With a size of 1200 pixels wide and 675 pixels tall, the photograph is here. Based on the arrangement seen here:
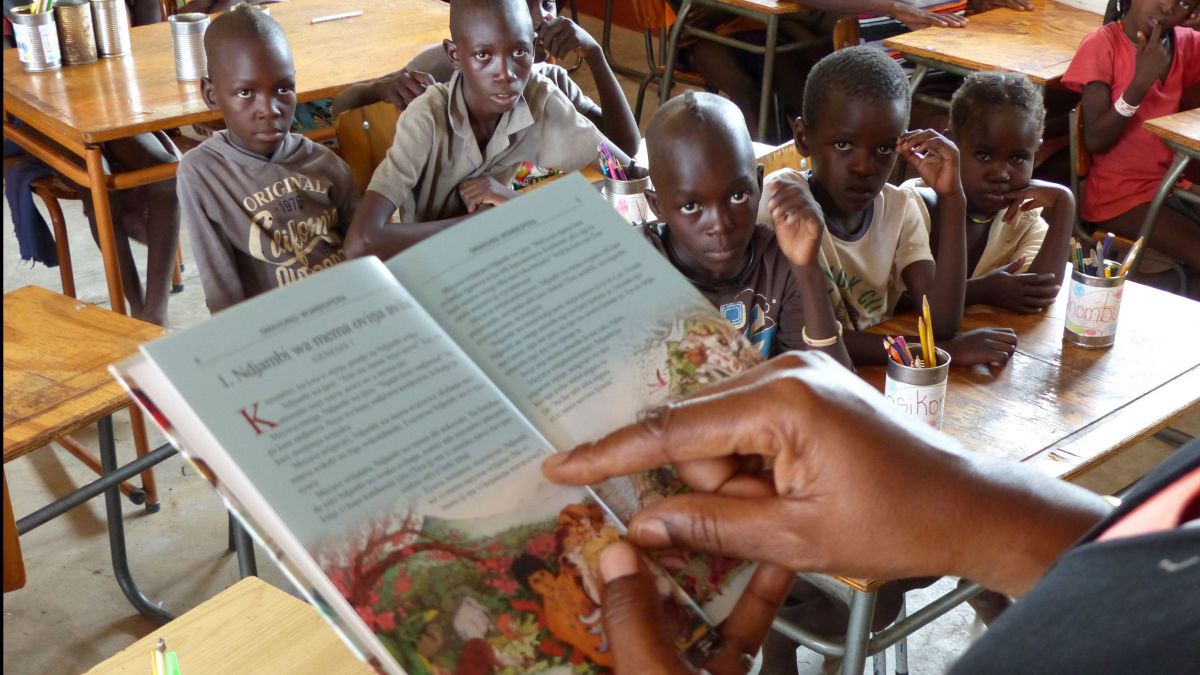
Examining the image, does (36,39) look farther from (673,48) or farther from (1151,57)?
(1151,57)

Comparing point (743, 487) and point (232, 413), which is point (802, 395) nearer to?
point (743, 487)

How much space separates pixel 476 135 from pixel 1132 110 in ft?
7.14

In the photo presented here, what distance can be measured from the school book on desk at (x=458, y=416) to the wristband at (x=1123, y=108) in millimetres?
3171

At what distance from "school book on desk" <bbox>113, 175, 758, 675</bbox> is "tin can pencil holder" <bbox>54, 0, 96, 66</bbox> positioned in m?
2.77

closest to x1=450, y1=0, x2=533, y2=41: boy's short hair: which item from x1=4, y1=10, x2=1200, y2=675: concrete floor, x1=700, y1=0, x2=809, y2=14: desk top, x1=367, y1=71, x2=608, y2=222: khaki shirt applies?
x1=367, y1=71, x2=608, y2=222: khaki shirt

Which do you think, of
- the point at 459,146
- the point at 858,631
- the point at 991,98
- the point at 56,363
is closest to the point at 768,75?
the point at 459,146

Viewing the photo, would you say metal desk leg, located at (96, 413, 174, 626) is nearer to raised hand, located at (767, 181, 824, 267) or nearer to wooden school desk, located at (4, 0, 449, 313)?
wooden school desk, located at (4, 0, 449, 313)

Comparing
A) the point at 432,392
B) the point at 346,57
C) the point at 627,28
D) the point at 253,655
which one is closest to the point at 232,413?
the point at 432,392

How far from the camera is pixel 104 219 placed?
2.72m

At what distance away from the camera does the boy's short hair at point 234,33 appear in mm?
2449

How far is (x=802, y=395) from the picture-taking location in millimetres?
724

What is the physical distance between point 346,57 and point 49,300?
134cm

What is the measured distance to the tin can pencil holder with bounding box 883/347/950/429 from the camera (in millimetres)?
1517

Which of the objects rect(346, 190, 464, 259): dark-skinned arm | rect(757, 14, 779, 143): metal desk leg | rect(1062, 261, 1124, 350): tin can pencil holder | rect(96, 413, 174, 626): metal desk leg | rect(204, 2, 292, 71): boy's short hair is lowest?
rect(96, 413, 174, 626): metal desk leg
